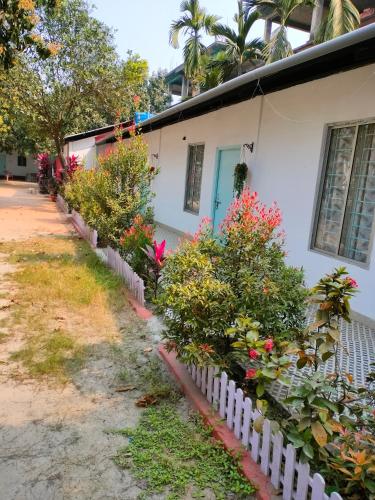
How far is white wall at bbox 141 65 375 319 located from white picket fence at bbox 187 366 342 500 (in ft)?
9.25

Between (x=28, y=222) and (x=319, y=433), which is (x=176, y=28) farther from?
(x=319, y=433)

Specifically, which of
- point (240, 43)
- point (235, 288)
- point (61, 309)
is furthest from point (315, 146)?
point (240, 43)

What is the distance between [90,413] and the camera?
2920 millimetres

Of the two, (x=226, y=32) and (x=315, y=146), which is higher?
(x=226, y=32)

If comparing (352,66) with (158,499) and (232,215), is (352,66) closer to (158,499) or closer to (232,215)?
(232,215)

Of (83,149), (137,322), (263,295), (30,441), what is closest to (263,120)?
(137,322)

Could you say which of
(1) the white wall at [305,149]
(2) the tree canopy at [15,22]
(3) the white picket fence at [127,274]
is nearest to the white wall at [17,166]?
(3) the white picket fence at [127,274]

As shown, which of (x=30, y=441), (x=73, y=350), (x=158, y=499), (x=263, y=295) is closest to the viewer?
(x=158, y=499)

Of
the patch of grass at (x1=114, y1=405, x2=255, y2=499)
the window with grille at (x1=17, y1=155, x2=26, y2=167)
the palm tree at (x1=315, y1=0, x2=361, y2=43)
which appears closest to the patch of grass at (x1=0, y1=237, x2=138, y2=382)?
the patch of grass at (x1=114, y1=405, x2=255, y2=499)

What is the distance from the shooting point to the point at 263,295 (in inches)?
115

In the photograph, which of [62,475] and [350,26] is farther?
[350,26]

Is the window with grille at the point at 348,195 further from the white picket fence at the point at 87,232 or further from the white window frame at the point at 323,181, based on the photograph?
the white picket fence at the point at 87,232

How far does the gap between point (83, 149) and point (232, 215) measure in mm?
20628

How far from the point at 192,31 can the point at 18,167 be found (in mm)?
24347
